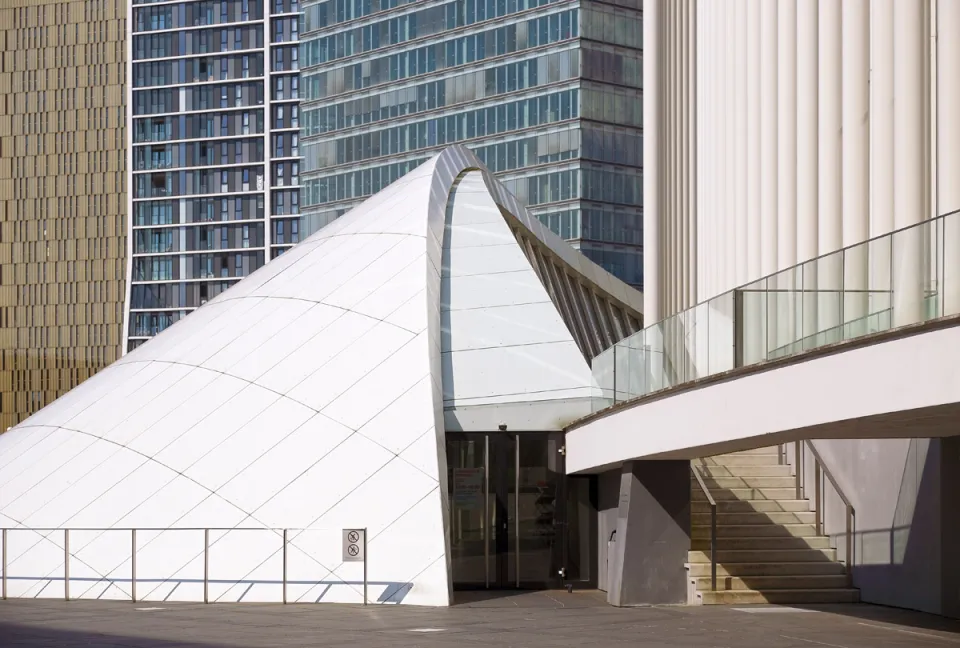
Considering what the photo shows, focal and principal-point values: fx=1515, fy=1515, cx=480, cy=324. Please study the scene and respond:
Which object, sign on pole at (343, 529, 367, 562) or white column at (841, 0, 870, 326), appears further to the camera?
white column at (841, 0, 870, 326)

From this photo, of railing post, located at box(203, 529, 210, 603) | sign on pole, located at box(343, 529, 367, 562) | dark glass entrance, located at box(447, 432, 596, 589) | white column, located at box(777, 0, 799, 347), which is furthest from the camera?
dark glass entrance, located at box(447, 432, 596, 589)

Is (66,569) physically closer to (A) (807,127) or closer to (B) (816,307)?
(B) (816,307)

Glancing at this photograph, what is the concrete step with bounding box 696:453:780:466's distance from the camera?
1067 inches

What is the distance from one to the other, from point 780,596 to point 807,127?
8.26m

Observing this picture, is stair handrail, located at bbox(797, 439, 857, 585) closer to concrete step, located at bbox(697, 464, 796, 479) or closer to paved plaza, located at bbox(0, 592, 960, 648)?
concrete step, located at bbox(697, 464, 796, 479)

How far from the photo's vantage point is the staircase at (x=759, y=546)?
894 inches

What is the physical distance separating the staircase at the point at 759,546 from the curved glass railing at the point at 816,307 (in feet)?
11.3

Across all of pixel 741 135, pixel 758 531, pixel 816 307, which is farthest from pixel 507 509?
pixel 816 307

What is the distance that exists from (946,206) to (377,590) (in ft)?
32.8

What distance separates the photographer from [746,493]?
1027 inches

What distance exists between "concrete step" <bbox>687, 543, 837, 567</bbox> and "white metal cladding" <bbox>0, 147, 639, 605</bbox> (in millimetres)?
3875

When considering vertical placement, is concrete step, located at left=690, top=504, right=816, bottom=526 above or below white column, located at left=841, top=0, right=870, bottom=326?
below

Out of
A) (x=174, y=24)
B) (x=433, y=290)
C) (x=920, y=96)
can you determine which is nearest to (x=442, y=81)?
(x=174, y=24)

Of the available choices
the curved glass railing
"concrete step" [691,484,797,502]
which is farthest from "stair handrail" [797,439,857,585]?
the curved glass railing
